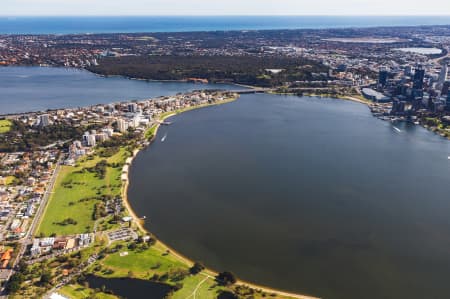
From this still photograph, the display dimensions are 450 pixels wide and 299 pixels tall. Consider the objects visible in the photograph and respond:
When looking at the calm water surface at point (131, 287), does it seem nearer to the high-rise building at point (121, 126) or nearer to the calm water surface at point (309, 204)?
the calm water surface at point (309, 204)

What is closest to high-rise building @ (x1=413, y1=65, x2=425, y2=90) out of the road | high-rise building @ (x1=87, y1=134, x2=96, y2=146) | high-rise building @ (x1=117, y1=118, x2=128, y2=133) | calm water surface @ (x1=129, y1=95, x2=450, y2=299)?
calm water surface @ (x1=129, y1=95, x2=450, y2=299)

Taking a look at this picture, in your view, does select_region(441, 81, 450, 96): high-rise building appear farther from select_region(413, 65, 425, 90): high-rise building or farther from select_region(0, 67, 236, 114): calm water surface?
select_region(0, 67, 236, 114): calm water surface

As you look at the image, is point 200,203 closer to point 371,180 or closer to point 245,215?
point 245,215

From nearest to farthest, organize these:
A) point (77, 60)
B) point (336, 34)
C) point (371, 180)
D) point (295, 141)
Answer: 1. point (371, 180)
2. point (295, 141)
3. point (77, 60)
4. point (336, 34)

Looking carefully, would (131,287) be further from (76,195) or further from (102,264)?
(76,195)

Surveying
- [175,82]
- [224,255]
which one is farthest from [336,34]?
[224,255]

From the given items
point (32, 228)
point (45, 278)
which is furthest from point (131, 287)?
point (32, 228)
